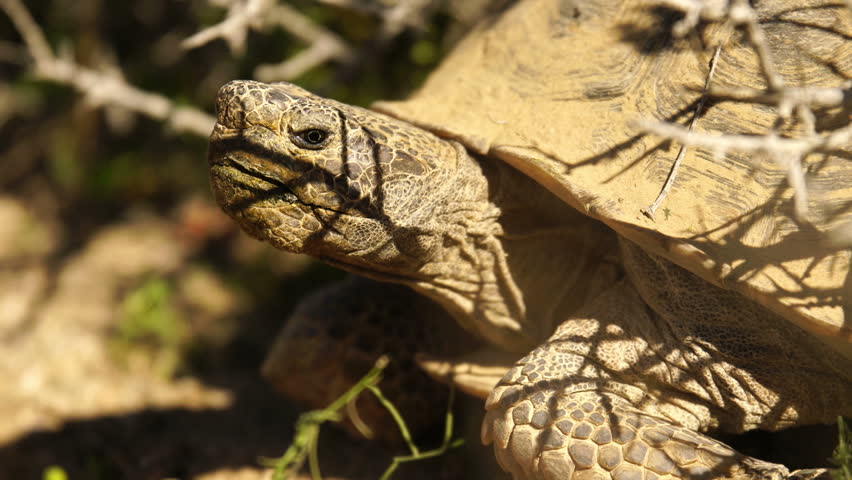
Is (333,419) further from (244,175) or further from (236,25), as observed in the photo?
(236,25)

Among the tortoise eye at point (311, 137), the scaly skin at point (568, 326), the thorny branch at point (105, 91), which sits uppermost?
the thorny branch at point (105, 91)

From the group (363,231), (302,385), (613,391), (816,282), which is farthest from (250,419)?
(816,282)

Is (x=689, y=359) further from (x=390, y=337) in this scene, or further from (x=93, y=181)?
(x=93, y=181)

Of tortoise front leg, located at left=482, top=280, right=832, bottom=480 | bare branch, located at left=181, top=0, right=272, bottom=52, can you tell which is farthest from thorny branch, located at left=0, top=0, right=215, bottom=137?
tortoise front leg, located at left=482, top=280, right=832, bottom=480

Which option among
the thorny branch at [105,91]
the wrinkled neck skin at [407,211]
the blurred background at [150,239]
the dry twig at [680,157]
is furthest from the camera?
the thorny branch at [105,91]

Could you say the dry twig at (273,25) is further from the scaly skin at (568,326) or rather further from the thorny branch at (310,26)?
the scaly skin at (568,326)

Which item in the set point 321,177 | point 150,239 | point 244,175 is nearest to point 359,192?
point 321,177

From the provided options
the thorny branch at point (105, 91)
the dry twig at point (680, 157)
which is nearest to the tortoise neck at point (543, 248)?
the dry twig at point (680, 157)
